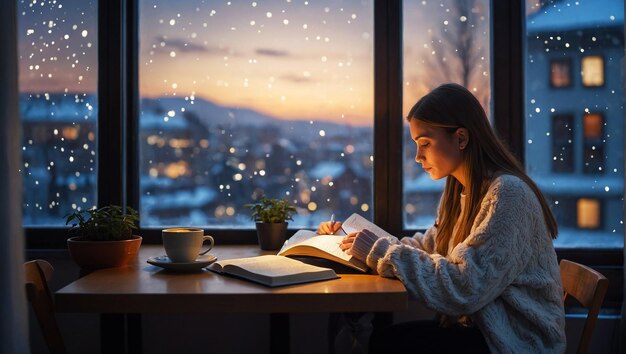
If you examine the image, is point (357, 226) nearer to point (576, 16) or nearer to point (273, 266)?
point (273, 266)

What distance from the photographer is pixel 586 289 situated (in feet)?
4.74

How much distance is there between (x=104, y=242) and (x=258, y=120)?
2.91ft

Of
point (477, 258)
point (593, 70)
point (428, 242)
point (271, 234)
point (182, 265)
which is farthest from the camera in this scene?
point (593, 70)

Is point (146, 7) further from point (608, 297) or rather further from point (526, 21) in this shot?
point (608, 297)

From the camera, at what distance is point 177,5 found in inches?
86.8

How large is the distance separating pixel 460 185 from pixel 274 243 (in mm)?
644

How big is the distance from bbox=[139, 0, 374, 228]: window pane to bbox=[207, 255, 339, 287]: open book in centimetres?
80

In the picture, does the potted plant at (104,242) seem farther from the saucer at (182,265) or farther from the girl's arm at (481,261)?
the girl's arm at (481,261)

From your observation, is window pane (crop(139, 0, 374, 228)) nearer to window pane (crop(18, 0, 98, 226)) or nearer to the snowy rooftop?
window pane (crop(18, 0, 98, 226))

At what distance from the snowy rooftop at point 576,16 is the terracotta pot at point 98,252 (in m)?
1.63

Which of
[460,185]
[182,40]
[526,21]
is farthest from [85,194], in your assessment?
[526,21]

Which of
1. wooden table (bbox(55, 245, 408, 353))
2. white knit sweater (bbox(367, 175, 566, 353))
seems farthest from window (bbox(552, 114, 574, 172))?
wooden table (bbox(55, 245, 408, 353))

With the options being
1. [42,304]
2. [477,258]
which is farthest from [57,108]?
[477,258]

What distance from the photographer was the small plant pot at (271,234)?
1893 mm
